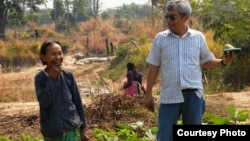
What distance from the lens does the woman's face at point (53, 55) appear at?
3.20 meters

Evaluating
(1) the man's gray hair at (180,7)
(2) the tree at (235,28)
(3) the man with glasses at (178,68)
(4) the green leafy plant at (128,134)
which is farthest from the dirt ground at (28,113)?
(1) the man's gray hair at (180,7)

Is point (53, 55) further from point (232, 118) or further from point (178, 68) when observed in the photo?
point (232, 118)

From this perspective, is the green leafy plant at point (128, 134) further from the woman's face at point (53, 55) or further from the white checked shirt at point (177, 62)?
the woman's face at point (53, 55)

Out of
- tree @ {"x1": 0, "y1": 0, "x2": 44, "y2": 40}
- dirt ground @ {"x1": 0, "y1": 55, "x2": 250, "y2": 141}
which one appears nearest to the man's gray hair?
dirt ground @ {"x1": 0, "y1": 55, "x2": 250, "y2": 141}

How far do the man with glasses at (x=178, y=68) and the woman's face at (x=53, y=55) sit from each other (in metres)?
0.85

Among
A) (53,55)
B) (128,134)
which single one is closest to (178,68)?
(53,55)

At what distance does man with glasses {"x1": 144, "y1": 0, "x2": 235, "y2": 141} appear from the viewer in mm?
3592

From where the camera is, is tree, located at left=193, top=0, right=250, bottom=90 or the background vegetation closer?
the background vegetation

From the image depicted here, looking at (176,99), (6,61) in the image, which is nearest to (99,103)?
(176,99)

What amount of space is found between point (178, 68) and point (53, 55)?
3.33ft

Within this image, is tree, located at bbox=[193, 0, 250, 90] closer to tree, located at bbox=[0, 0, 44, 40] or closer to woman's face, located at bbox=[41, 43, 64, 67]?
woman's face, located at bbox=[41, 43, 64, 67]

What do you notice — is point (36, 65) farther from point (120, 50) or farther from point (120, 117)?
point (120, 117)

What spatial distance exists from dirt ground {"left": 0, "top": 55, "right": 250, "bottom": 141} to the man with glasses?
8.60 ft

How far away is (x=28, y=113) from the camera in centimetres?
693
